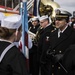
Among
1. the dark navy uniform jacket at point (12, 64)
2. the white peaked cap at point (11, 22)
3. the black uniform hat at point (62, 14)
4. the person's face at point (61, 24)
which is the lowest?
the dark navy uniform jacket at point (12, 64)

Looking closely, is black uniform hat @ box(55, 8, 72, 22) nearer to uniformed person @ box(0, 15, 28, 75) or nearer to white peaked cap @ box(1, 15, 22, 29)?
white peaked cap @ box(1, 15, 22, 29)

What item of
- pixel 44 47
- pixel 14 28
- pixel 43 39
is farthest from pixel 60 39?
pixel 14 28

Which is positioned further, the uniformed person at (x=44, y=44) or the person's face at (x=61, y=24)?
the uniformed person at (x=44, y=44)

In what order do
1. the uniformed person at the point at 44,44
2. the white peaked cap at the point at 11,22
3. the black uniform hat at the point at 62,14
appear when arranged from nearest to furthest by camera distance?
1. the white peaked cap at the point at 11,22
2. the black uniform hat at the point at 62,14
3. the uniformed person at the point at 44,44

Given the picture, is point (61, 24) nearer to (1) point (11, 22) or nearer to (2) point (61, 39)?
(2) point (61, 39)

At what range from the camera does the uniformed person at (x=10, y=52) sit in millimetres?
3408

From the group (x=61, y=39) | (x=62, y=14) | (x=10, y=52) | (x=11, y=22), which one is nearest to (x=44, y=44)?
(x=62, y=14)

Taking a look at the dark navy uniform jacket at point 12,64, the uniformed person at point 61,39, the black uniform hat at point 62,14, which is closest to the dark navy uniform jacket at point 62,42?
the uniformed person at point 61,39

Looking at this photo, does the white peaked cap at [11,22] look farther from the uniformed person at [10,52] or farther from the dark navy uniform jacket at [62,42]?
the dark navy uniform jacket at [62,42]

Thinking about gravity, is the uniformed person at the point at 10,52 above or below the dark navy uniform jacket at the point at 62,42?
above

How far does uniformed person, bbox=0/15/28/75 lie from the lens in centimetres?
341

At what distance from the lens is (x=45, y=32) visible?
24.9 feet

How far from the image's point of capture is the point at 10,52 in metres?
3.45

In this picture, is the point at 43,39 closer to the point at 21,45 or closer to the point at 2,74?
the point at 21,45
